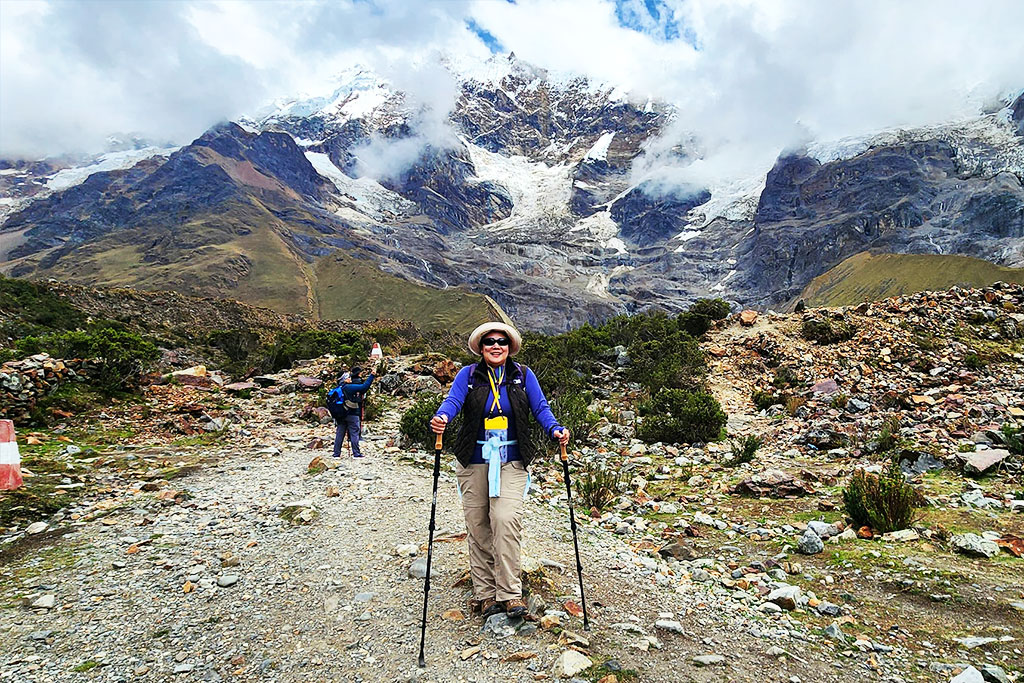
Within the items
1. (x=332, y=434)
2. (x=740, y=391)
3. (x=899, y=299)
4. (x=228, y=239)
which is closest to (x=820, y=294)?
(x=899, y=299)

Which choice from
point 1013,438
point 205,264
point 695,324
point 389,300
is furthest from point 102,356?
point 205,264

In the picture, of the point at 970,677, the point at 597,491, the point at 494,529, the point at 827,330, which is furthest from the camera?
→ the point at 827,330

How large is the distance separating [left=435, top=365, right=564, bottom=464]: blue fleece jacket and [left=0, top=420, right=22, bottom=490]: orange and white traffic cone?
658 centimetres

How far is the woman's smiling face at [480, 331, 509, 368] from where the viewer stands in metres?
4.67

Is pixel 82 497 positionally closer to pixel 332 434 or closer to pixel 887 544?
pixel 332 434

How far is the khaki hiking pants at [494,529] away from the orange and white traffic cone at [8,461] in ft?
21.8

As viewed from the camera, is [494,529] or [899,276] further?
[899,276]

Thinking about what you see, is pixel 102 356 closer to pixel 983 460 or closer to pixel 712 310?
pixel 983 460

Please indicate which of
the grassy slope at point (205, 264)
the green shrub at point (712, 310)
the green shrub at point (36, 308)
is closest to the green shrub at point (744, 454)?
the green shrub at point (712, 310)

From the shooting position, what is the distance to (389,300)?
121 meters

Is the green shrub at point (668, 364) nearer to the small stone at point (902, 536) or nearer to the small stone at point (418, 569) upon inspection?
the small stone at point (902, 536)

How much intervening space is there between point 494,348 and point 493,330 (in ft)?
0.59

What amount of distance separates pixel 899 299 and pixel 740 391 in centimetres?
941

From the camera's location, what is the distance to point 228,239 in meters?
162
